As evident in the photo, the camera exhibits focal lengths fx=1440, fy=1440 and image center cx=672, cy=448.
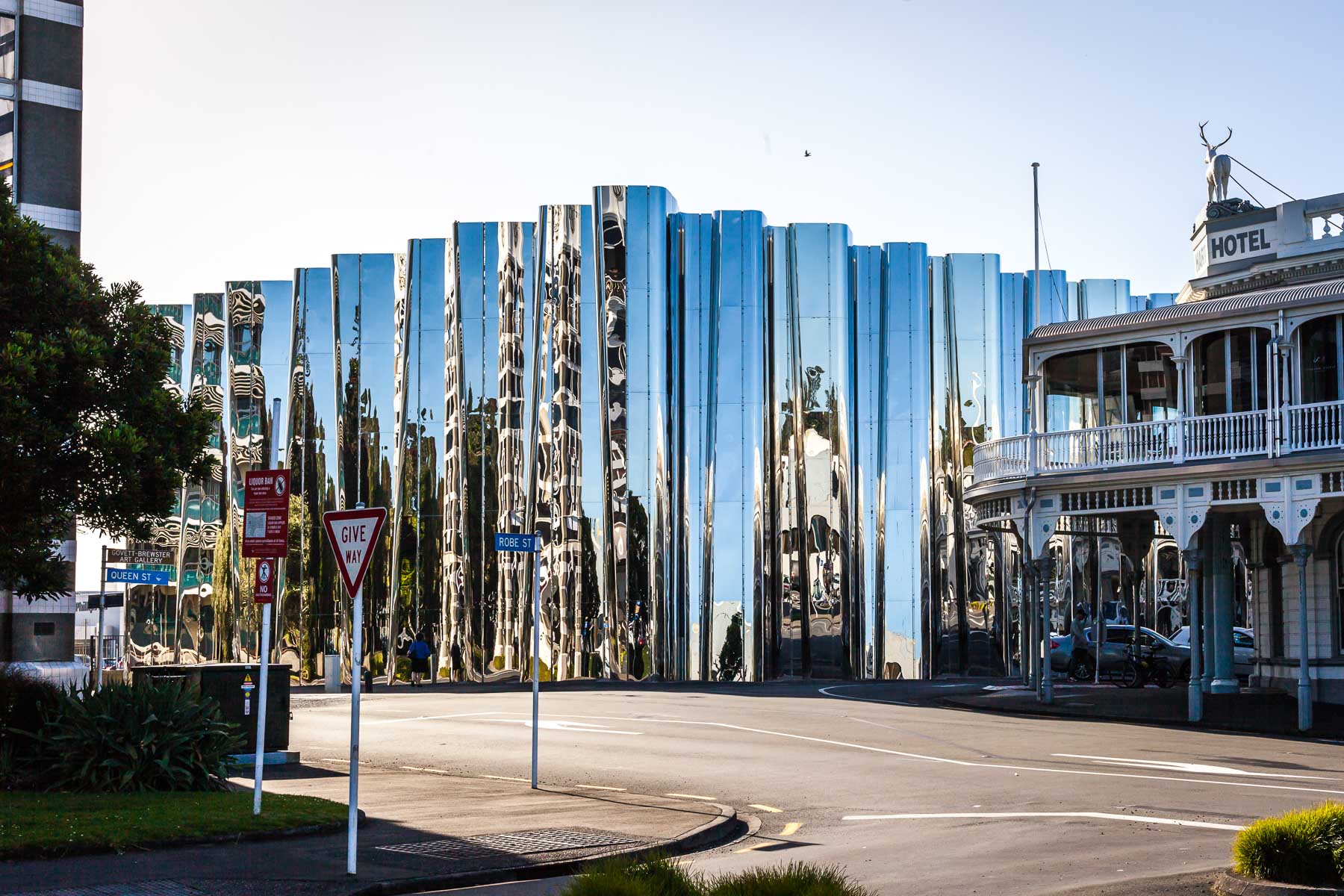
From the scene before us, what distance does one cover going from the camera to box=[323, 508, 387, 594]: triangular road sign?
11281 mm

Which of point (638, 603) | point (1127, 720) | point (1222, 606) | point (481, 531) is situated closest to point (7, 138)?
point (1127, 720)

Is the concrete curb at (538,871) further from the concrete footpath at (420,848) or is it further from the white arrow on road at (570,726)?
the white arrow on road at (570,726)

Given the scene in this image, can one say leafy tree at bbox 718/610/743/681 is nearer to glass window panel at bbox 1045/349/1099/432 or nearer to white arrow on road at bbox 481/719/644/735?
glass window panel at bbox 1045/349/1099/432

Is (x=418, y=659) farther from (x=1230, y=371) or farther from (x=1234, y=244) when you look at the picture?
(x=1234, y=244)

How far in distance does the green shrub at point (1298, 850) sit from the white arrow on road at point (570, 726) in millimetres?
15466

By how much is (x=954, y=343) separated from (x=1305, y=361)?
52.2ft

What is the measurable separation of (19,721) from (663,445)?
3082 cm

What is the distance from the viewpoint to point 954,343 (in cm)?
4622

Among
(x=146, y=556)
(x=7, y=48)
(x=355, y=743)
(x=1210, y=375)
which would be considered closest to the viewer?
(x=355, y=743)

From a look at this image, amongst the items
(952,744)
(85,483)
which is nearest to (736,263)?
(952,744)

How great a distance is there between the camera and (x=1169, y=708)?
97.5ft

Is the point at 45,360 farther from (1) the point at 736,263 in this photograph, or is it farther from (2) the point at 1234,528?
(1) the point at 736,263

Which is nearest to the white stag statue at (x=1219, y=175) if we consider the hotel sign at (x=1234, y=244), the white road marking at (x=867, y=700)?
the hotel sign at (x=1234, y=244)

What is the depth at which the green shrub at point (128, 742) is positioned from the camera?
573 inches
